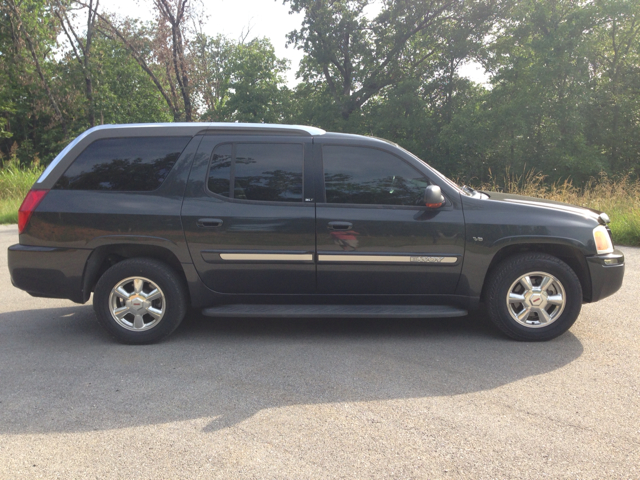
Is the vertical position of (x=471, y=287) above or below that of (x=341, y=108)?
below

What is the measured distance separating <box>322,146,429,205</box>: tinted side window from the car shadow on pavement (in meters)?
1.26

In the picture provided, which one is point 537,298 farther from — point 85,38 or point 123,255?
point 85,38

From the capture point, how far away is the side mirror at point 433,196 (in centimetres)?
444

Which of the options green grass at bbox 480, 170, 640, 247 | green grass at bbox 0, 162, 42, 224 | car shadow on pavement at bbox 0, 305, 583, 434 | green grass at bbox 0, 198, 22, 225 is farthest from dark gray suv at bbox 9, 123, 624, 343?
green grass at bbox 0, 162, 42, 224

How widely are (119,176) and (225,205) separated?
979 millimetres

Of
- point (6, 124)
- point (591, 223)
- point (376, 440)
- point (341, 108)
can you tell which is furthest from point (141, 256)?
point (6, 124)

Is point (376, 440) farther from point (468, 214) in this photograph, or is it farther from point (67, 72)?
point (67, 72)

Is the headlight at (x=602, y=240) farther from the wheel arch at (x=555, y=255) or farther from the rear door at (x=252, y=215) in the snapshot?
the rear door at (x=252, y=215)

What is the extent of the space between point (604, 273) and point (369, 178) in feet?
7.12

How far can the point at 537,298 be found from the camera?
4.59 metres

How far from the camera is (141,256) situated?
4754 millimetres

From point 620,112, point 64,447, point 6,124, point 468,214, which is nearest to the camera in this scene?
point 64,447

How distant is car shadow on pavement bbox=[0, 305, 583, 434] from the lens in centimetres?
334

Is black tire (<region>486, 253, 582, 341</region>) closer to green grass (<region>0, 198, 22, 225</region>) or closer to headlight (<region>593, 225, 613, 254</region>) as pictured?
headlight (<region>593, 225, 613, 254</region>)
